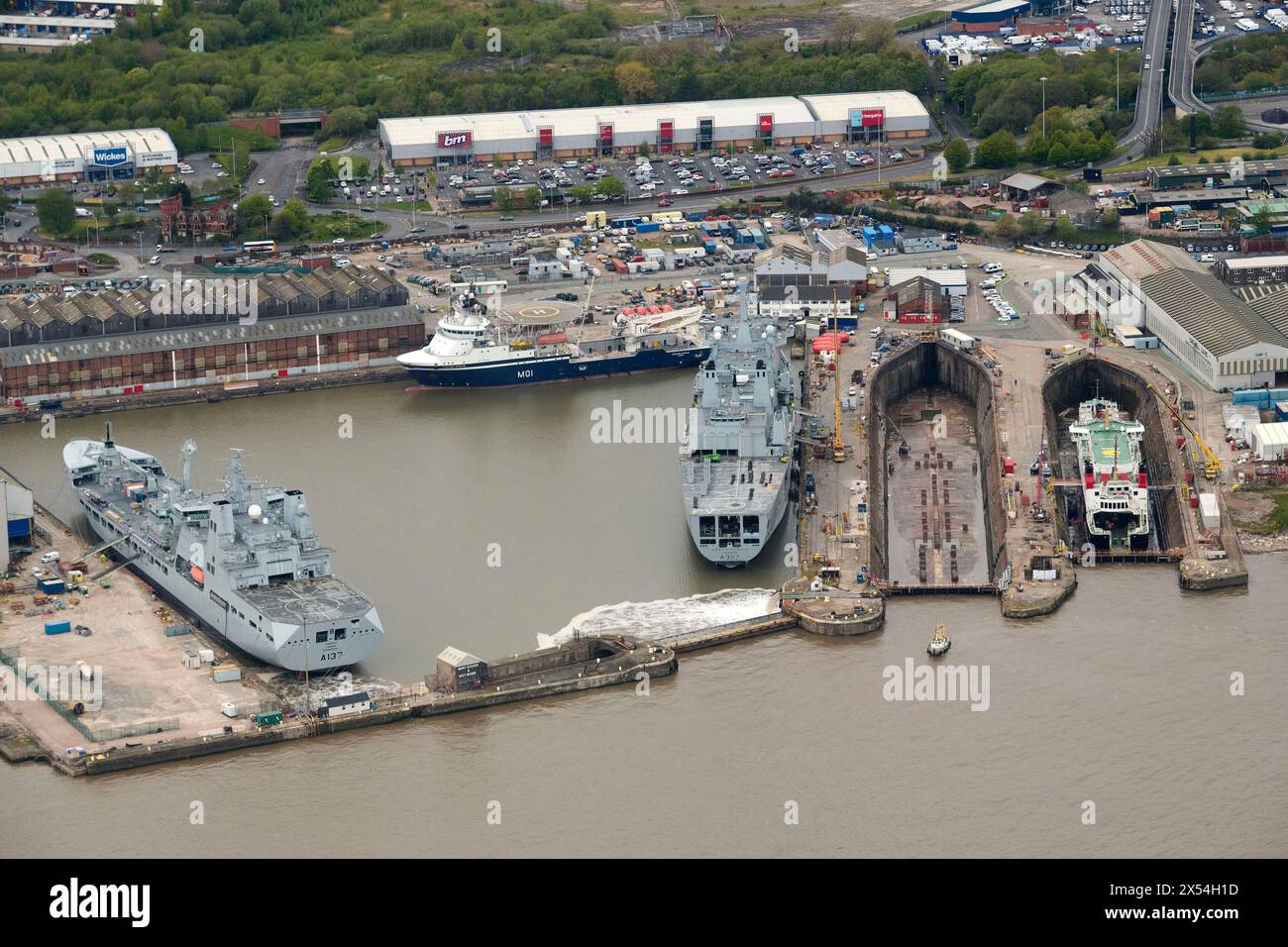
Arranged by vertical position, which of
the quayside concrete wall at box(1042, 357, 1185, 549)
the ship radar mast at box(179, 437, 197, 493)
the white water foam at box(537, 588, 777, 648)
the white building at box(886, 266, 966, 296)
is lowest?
the white water foam at box(537, 588, 777, 648)

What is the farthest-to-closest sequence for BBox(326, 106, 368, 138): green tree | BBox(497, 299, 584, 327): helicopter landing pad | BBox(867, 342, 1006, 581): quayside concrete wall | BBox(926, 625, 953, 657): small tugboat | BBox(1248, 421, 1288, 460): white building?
BBox(326, 106, 368, 138): green tree
BBox(497, 299, 584, 327): helicopter landing pad
BBox(1248, 421, 1288, 460): white building
BBox(867, 342, 1006, 581): quayside concrete wall
BBox(926, 625, 953, 657): small tugboat

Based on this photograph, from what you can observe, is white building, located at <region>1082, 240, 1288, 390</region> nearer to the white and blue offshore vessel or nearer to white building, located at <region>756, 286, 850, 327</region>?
white building, located at <region>756, 286, 850, 327</region>

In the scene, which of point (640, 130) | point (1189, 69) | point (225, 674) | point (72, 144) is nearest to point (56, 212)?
point (72, 144)

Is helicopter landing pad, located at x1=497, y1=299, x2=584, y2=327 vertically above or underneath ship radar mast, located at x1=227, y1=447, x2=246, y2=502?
above

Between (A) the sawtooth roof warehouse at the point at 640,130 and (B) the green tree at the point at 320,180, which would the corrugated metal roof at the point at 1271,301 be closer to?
(A) the sawtooth roof warehouse at the point at 640,130

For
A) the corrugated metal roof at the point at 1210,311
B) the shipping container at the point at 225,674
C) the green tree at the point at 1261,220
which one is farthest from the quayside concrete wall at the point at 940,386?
the green tree at the point at 1261,220

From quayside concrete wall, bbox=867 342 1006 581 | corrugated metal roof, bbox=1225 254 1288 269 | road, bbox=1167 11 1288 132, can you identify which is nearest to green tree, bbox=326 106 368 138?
Result: road, bbox=1167 11 1288 132
